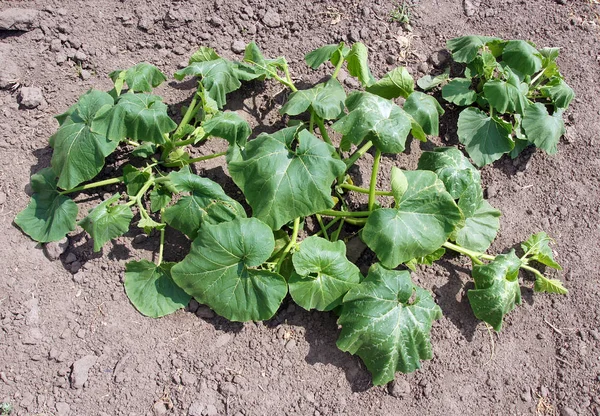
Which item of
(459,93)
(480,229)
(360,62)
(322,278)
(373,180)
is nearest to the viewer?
(322,278)

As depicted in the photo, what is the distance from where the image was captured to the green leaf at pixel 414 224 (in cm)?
383

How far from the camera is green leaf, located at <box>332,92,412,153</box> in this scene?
3.90m

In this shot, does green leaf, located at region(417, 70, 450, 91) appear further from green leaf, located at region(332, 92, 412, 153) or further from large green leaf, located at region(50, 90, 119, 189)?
large green leaf, located at region(50, 90, 119, 189)

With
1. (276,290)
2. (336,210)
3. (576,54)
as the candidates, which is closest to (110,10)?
(336,210)

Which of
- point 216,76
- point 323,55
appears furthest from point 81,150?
point 323,55

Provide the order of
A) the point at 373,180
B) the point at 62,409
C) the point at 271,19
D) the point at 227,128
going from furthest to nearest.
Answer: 1. the point at 271,19
2. the point at 373,180
3. the point at 227,128
4. the point at 62,409

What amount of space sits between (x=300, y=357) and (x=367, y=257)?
38.0 inches

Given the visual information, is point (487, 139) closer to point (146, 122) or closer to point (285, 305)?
point (285, 305)

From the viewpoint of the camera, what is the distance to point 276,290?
3.79 m

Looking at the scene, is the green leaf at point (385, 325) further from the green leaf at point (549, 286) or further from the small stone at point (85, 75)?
the small stone at point (85, 75)

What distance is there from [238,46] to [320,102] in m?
1.32

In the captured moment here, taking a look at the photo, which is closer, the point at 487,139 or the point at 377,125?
the point at 377,125

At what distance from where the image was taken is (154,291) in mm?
4020

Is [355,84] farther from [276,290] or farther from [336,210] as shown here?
[276,290]
